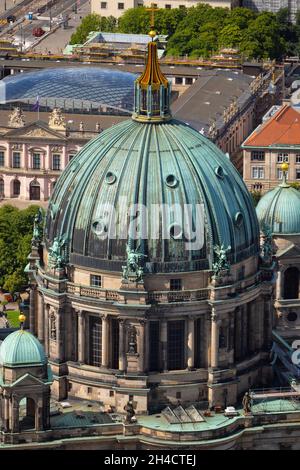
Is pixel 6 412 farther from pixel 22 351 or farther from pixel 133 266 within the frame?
pixel 133 266

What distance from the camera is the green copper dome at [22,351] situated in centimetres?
19625

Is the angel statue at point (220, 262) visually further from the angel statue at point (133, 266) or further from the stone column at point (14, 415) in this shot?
the stone column at point (14, 415)

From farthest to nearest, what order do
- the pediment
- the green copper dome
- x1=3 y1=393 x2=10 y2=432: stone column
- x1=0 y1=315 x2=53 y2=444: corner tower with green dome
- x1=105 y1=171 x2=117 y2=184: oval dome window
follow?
x1=105 y1=171 x2=117 y2=184: oval dome window, x1=3 y1=393 x2=10 y2=432: stone column, the pediment, x1=0 y1=315 x2=53 y2=444: corner tower with green dome, the green copper dome

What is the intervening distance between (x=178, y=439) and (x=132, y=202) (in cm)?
1860

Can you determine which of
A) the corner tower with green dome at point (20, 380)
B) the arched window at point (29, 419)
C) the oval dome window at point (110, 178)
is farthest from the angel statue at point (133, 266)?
the arched window at point (29, 419)

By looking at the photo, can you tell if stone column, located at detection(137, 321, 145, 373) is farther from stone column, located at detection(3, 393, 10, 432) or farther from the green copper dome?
stone column, located at detection(3, 393, 10, 432)

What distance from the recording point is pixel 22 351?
19638cm

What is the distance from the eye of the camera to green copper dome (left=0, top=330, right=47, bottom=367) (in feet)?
644

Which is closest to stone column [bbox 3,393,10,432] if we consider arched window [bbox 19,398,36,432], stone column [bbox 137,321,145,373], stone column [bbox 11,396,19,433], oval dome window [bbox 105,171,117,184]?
stone column [bbox 11,396,19,433]
